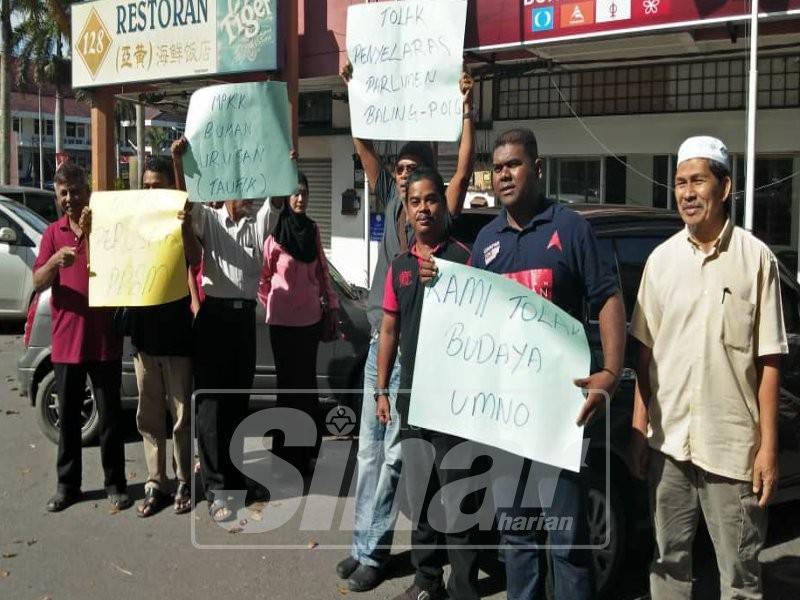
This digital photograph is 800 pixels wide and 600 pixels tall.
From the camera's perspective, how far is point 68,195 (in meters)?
5.25

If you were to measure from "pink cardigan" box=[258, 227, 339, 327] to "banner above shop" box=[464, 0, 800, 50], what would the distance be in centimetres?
444

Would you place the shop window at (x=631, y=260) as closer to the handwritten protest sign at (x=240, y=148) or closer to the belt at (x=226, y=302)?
the handwritten protest sign at (x=240, y=148)

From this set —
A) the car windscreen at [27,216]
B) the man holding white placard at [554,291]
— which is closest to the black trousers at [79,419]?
the man holding white placard at [554,291]

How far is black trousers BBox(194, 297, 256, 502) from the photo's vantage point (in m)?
5.16

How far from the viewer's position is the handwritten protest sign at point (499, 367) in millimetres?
3188

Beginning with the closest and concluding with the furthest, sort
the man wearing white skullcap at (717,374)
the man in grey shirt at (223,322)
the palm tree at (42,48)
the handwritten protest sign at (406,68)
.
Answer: the man wearing white skullcap at (717,374) < the handwritten protest sign at (406,68) < the man in grey shirt at (223,322) < the palm tree at (42,48)

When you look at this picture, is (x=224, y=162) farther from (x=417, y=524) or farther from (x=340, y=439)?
(x=340, y=439)

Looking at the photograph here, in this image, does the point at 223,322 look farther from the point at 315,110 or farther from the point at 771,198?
the point at 315,110

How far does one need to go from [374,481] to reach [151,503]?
1781 mm

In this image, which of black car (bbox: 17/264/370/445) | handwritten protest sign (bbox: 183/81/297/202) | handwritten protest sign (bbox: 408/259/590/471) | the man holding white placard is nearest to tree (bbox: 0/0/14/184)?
black car (bbox: 17/264/370/445)

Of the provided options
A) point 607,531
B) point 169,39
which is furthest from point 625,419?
point 169,39

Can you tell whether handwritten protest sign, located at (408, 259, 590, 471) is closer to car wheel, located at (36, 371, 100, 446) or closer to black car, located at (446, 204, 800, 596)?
black car, located at (446, 204, 800, 596)

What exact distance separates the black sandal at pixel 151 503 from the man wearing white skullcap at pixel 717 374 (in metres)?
3.26

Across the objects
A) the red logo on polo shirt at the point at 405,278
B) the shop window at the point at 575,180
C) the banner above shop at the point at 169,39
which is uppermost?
the banner above shop at the point at 169,39
